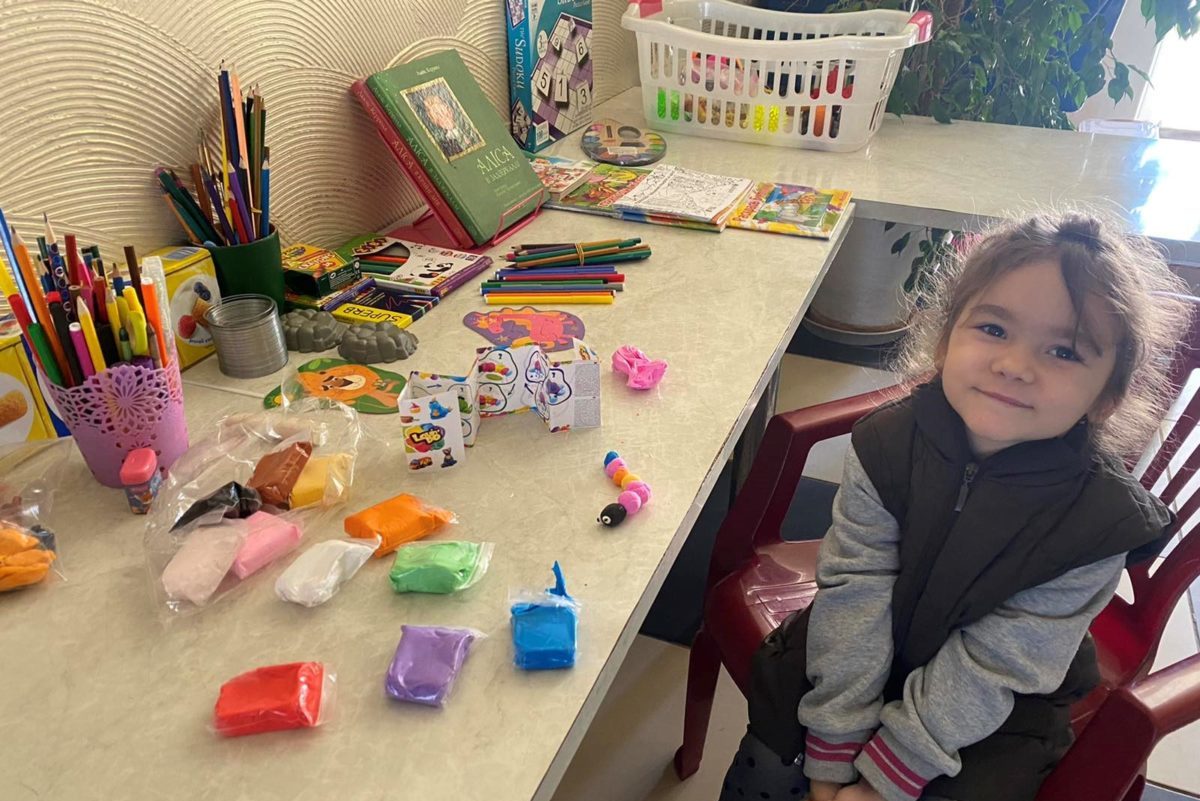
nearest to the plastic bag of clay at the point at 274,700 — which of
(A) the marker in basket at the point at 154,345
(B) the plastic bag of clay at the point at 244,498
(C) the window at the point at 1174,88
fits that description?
(B) the plastic bag of clay at the point at 244,498

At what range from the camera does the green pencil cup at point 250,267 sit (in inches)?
39.4

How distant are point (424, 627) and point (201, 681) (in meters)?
0.16

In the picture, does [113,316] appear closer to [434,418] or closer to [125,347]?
[125,347]

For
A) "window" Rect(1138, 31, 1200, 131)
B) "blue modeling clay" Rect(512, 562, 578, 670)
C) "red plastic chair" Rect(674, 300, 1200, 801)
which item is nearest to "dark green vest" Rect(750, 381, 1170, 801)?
"red plastic chair" Rect(674, 300, 1200, 801)

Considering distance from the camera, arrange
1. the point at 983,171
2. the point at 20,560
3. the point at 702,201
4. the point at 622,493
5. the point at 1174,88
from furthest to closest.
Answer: the point at 1174,88, the point at 983,171, the point at 702,201, the point at 622,493, the point at 20,560

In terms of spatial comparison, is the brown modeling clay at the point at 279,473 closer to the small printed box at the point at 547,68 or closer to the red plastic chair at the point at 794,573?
the red plastic chair at the point at 794,573

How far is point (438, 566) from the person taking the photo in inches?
28.0

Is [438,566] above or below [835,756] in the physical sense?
above

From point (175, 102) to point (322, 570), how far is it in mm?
615

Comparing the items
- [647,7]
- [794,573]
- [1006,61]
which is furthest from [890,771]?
[1006,61]

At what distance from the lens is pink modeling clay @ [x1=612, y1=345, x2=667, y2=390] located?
0.98m

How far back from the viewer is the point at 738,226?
1.39 m

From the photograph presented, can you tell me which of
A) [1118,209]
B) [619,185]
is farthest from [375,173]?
[1118,209]

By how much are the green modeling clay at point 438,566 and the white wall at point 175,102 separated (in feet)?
1.77
